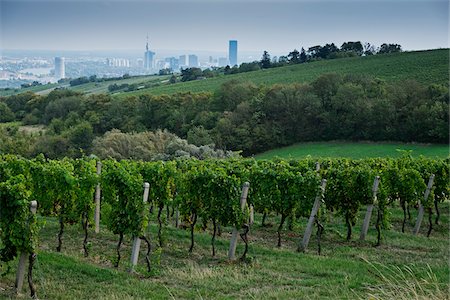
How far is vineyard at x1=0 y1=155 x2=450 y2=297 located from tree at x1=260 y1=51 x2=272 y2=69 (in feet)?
245

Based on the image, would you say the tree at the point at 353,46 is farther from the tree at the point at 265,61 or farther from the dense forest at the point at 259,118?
the dense forest at the point at 259,118

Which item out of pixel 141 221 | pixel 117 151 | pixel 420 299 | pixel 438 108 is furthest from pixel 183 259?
pixel 438 108

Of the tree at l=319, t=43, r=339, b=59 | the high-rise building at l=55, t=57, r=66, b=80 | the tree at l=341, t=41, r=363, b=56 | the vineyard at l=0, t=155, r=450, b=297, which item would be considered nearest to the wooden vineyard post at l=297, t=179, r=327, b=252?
the vineyard at l=0, t=155, r=450, b=297

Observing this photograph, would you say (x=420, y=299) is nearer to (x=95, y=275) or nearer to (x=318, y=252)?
(x=95, y=275)

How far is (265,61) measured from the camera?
3445 inches

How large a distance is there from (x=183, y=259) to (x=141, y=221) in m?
1.36

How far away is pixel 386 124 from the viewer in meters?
45.2

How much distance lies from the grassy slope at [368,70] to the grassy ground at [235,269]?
49868 millimetres

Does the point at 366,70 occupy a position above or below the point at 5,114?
above

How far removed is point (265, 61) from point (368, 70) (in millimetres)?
25099

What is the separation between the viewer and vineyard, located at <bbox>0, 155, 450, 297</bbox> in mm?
7996

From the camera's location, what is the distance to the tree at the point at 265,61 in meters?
86.9

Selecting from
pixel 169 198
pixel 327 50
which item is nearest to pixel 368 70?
pixel 327 50

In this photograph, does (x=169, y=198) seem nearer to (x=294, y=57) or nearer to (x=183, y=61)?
(x=294, y=57)
